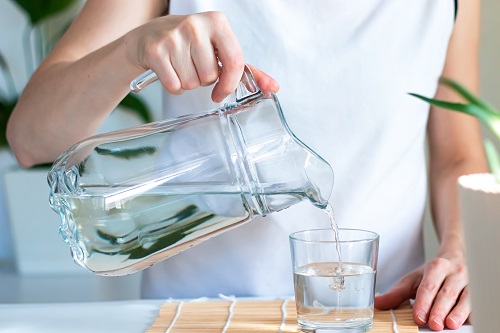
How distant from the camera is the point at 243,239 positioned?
114cm

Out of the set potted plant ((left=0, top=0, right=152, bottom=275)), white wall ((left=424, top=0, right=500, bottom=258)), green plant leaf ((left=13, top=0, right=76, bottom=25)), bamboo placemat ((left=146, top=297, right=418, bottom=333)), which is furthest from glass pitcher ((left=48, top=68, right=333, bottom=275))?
green plant leaf ((left=13, top=0, right=76, bottom=25))

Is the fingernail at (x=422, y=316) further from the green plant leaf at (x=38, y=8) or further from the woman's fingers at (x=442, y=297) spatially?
the green plant leaf at (x=38, y=8)

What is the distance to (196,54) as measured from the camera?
0.76 meters

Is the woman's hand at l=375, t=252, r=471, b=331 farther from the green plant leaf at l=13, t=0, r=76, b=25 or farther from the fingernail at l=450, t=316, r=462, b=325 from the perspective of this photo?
the green plant leaf at l=13, t=0, r=76, b=25

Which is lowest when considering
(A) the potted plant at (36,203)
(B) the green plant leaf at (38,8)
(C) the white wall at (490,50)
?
(A) the potted plant at (36,203)

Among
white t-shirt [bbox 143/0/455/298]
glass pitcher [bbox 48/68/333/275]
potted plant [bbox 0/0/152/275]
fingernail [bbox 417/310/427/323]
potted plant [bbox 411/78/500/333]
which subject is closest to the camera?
potted plant [bbox 411/78/500/333]

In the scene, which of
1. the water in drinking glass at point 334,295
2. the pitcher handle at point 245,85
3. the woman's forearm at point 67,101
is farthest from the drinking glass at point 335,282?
the woman's forearm at point 67,101

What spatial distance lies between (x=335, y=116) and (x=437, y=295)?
1.17 feet

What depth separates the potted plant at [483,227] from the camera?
20.6 inches

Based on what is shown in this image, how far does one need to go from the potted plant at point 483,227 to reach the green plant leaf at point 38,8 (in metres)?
2.20

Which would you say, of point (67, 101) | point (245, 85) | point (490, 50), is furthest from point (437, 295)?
point (490, 50)

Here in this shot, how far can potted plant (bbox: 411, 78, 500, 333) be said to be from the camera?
1.72ft

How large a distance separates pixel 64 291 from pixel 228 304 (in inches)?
63.9

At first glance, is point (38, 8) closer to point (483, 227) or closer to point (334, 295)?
point (334, 295)
